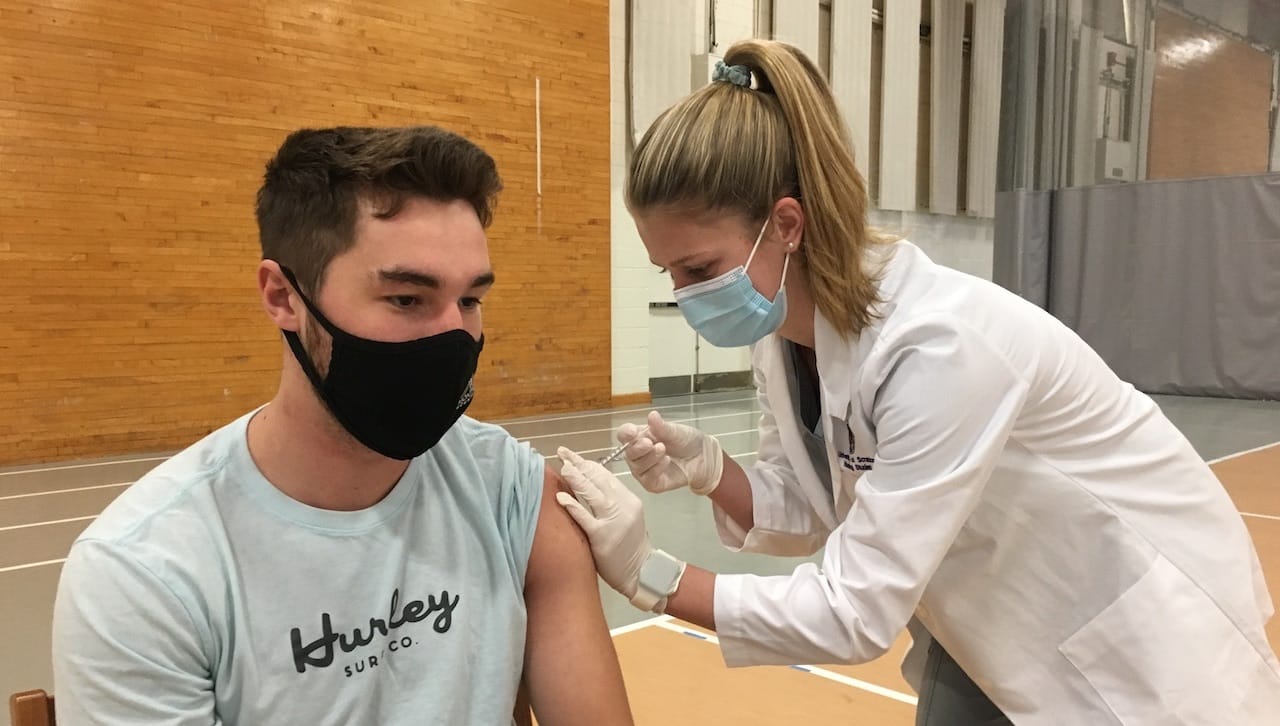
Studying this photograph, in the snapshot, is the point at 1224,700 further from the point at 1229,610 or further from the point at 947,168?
the point at 947,168

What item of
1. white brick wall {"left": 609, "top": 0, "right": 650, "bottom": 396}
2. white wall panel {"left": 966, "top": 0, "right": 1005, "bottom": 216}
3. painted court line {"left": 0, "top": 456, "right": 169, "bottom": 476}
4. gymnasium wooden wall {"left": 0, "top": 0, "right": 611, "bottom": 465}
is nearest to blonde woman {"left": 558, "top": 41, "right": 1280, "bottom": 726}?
painted court line {"left": 0, "top": 456, "right": 169, "bottom": 476}

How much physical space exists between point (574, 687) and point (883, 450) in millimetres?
499

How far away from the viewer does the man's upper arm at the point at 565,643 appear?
118cm

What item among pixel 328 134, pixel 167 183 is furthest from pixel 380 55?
pixel 328 134

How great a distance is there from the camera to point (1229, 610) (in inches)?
49.1

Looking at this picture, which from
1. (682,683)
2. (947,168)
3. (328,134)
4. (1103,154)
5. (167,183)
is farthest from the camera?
(947,168)

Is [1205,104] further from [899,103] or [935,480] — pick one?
[935,480]

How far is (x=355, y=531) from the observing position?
105 centimetres

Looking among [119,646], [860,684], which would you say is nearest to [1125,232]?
[860,684]

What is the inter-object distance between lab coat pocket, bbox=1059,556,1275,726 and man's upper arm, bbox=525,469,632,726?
0.61 m

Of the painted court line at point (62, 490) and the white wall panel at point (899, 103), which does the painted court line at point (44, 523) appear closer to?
the painted court line at point (62, 490)

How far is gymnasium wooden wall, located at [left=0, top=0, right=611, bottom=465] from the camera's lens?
5023 millimetres

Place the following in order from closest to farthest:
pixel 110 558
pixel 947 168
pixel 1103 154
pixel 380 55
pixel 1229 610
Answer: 1. pixel 110 558
2. pixel 1229 610
3. pixel 380 55
4. pixel 1103 154
5. pixel 947 168

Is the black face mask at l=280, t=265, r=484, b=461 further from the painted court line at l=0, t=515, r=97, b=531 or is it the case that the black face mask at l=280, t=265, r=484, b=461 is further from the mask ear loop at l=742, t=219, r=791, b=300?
the painted court line at l=0, t=515, r=97, b=531
